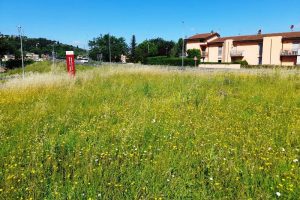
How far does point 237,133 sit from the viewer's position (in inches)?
191

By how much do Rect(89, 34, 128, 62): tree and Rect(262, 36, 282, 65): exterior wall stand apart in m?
55.8

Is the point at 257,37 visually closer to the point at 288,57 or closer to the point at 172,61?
the point at 288,57

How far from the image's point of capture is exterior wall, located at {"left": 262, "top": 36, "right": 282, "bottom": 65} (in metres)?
48.0

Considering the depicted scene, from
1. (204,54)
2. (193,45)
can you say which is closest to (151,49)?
(193,45)

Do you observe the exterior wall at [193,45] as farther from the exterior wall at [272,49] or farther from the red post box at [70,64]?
the red post box at [70,64]

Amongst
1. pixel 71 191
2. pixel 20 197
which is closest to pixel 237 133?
pixel 71 191

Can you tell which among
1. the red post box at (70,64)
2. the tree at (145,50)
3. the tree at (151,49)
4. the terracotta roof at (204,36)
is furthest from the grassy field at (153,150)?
the tree at (145,50)

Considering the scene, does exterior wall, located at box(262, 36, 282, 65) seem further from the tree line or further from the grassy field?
the grassy field

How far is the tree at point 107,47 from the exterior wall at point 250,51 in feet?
164

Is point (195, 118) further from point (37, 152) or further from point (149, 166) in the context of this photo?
point (37, 152)

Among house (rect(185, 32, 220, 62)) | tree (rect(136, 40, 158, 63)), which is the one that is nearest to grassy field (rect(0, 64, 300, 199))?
house (rect(185, 32, 220, 62))

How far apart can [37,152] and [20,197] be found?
1099 millimetres

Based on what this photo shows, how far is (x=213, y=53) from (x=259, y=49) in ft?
37.5

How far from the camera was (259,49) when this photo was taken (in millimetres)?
51156
